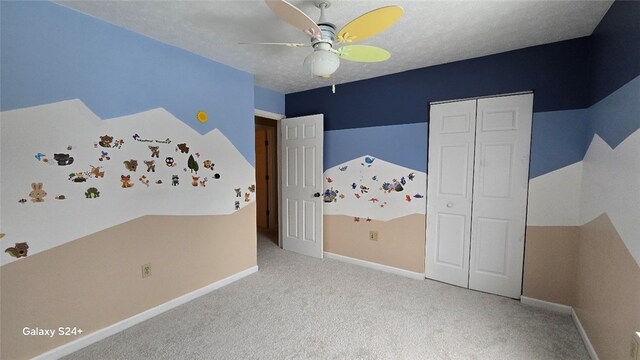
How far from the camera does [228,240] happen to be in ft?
9.47

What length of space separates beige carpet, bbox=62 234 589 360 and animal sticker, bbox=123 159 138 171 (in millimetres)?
1242

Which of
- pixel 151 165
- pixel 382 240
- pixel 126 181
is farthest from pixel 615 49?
pixel 126 181

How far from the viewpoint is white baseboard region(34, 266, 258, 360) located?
1783mm

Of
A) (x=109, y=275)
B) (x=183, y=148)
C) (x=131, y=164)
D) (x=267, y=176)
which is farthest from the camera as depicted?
(x=267, y=176)

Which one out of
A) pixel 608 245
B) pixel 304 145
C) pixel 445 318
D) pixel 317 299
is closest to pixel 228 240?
pixel 317 299

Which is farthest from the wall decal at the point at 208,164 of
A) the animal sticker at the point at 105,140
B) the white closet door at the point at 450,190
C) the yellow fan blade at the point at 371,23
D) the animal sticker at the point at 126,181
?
the white closet door at the point at 450,190

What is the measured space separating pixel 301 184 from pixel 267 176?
1.85 metres

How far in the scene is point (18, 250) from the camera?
163 cm

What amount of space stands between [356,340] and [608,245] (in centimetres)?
169

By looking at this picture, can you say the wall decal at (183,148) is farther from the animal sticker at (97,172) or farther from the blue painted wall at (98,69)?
the animal sticker at (97,172)

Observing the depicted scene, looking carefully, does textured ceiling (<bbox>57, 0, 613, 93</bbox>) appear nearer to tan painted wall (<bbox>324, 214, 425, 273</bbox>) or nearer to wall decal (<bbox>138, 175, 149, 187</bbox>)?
wall decal (<bbox>138, 175, 149, 187</bbox>)

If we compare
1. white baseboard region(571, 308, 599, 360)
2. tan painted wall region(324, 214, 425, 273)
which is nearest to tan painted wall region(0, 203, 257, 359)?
tan painted wall region(324, 214, 425, 273)

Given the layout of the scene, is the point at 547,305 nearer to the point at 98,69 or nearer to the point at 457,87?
the point at 457,87

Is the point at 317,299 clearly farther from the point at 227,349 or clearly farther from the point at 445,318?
the point at 445,318
